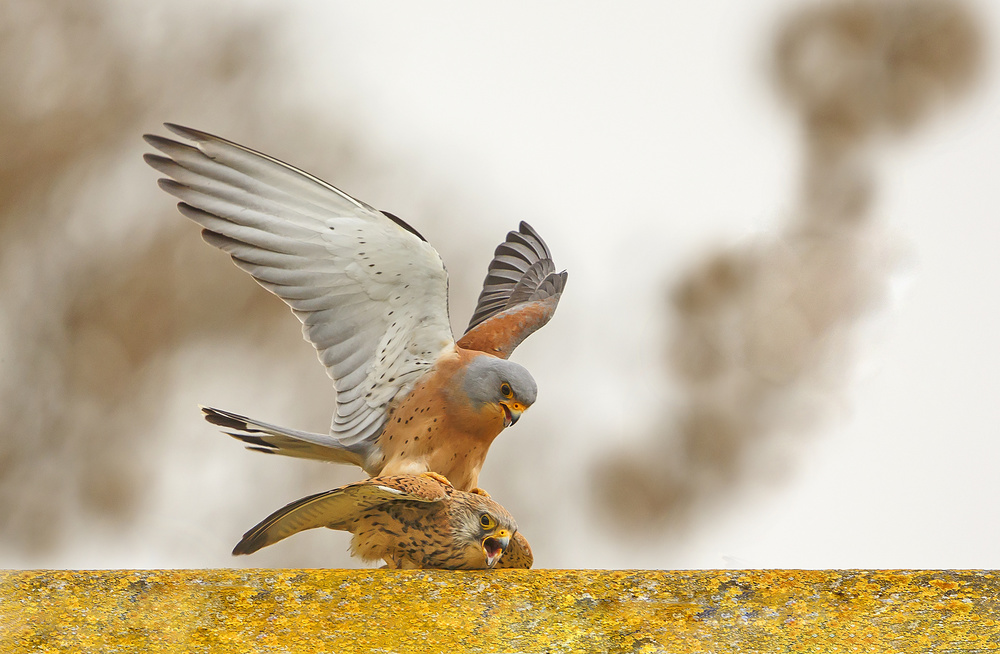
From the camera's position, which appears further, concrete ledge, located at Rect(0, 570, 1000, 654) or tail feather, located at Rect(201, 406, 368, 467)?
tail feather, located at Rect(201, 406, 368, 467)

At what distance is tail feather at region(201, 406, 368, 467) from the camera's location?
202 cm

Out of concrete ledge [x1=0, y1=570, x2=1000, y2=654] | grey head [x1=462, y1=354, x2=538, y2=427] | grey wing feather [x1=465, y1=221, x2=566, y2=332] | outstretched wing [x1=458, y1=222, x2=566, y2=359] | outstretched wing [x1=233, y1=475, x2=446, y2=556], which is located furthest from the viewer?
grey wing feather [x1=465, y1=221, x2=566, y2=332]

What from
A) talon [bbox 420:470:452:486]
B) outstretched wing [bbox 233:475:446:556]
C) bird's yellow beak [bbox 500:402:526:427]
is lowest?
outstretched wing [bbox 233:475:446:556]

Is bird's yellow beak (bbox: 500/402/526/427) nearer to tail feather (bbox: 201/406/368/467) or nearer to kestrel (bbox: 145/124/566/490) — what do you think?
kestrel (bbox: 145/124/566/490)

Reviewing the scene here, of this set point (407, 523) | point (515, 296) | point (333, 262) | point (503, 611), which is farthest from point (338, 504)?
point (515, 296)

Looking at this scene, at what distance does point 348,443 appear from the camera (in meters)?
2.15

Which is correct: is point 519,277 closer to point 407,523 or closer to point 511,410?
point 511,410

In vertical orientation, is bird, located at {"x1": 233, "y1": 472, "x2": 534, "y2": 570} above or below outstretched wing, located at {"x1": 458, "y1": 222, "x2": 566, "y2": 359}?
below

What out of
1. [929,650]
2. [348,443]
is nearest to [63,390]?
[348,443]

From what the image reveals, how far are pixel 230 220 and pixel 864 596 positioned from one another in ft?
4.44

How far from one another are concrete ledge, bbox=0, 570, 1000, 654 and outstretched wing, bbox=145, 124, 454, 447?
60cm

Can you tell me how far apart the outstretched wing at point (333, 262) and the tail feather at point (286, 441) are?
0.03 meters

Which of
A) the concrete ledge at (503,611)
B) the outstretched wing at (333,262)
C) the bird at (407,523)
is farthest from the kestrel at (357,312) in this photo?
the concrete ledge at (503,611)

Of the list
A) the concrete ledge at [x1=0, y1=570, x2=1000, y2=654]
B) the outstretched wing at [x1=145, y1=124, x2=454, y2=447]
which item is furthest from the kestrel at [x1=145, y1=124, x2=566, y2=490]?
the concrete ledge at [x1=0, y1=570, x2=1000, y2=654]
